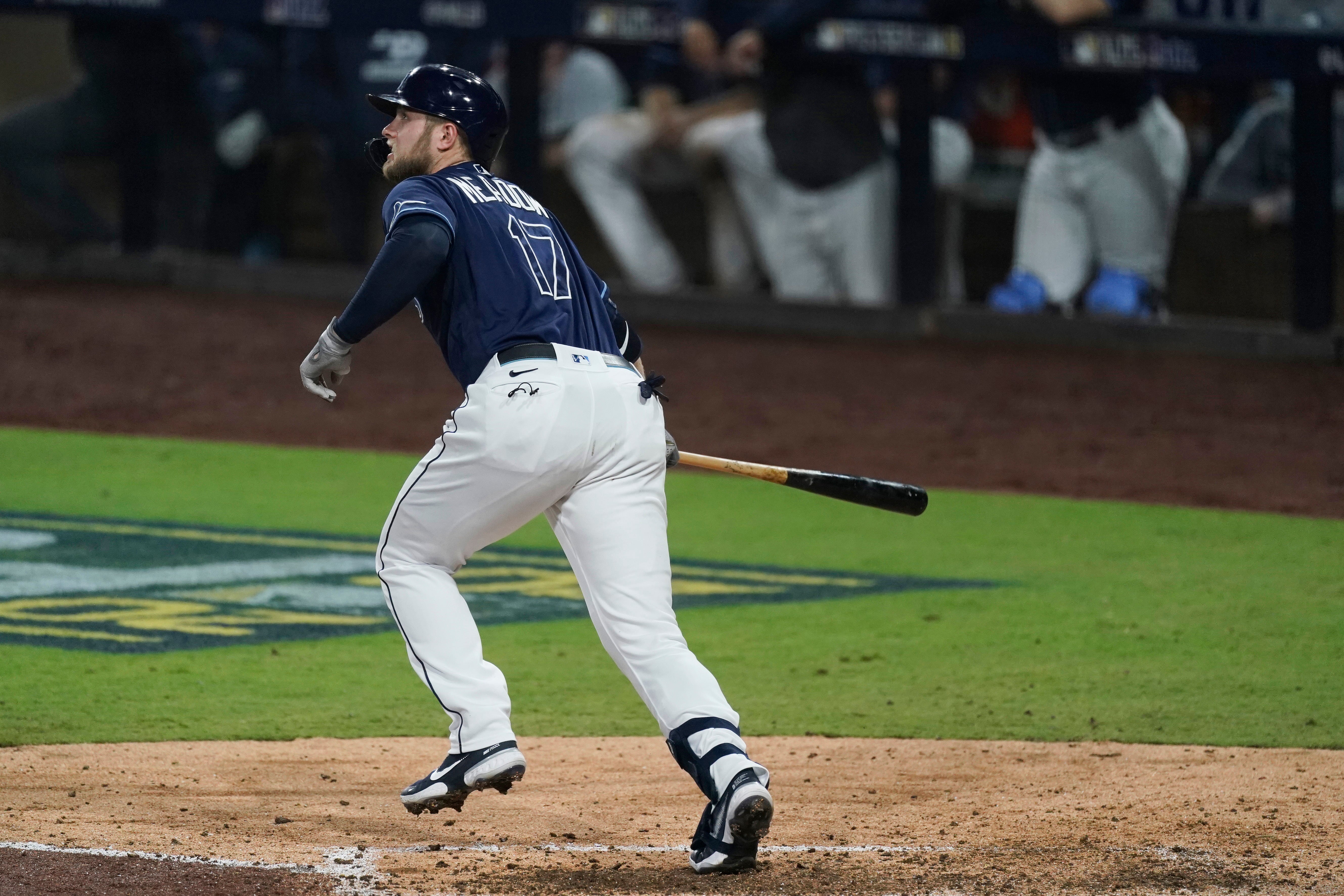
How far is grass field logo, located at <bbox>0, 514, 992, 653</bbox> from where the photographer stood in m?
6.37

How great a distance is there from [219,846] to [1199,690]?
2.94 meters

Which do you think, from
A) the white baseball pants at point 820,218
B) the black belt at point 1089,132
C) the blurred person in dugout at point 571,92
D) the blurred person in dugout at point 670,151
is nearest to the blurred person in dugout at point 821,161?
the white baseball pants at point 820,218

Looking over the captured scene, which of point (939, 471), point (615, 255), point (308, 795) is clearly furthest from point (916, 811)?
point (615, 255)

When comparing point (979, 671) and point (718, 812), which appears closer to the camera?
point (718, 812)

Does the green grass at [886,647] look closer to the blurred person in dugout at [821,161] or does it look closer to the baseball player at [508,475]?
the baseball player at [508,475]

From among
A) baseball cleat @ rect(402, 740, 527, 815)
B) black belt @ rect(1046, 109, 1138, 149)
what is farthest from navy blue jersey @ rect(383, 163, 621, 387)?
black belt @ rect(1046, 109, 1138, 149)

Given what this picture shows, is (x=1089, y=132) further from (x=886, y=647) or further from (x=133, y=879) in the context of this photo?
(x=133, y=879)

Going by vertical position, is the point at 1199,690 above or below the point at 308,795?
below

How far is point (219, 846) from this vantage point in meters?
4.05

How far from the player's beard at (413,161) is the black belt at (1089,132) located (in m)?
8.79

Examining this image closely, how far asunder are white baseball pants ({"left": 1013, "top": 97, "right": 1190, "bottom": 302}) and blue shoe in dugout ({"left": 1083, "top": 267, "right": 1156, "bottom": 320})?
0.20 ft

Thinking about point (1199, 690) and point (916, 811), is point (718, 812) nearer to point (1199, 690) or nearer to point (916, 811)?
point (916, 811)

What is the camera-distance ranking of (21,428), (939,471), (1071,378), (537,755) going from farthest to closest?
(1071,378) < (21,428) < (939,471) < (537,755)

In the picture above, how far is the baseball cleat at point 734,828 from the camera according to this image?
376 centimetres
